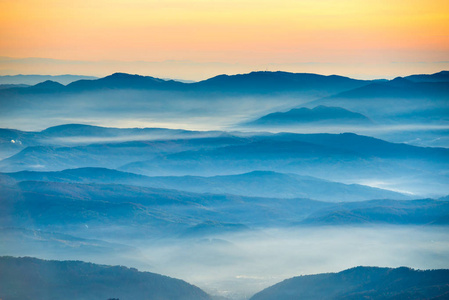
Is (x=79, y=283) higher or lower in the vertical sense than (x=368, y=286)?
higher

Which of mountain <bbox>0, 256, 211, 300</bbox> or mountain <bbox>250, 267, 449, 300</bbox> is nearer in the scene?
mountain <bbox>0, 256, 211, 300</bbox>

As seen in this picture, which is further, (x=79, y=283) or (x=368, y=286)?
(x=368, y=286)

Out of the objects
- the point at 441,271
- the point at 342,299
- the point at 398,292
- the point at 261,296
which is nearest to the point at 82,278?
the point at 261,296

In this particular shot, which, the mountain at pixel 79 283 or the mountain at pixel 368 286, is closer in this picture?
the mountain at pixel 79 283
